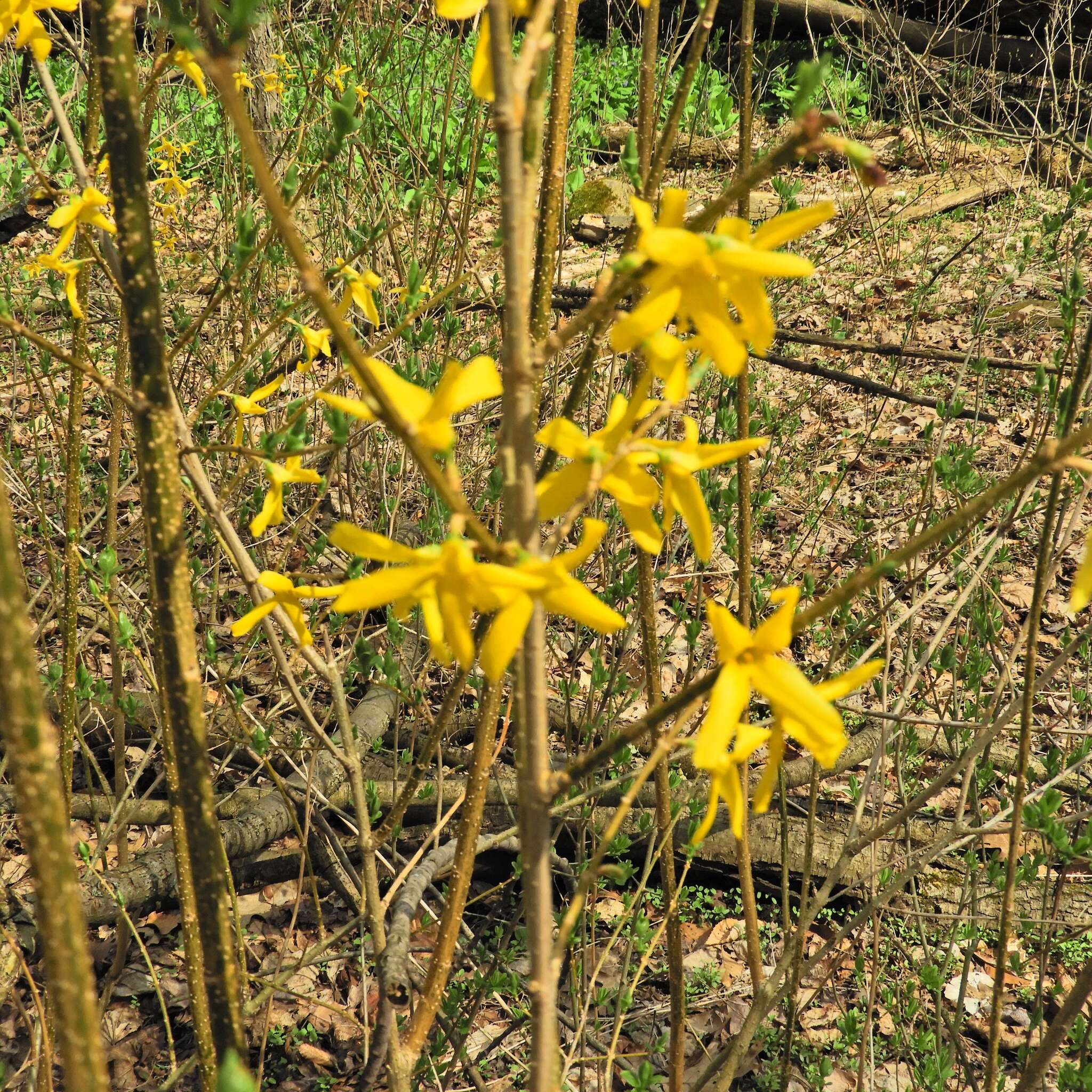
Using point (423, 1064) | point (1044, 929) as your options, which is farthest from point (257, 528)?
point (1044, 929)

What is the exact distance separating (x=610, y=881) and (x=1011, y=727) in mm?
1245

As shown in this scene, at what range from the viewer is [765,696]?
700 mm

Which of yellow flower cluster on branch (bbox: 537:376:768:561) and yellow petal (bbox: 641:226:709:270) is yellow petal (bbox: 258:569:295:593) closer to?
yellow flower cluster on branch (bbox: 537:376:768:561)

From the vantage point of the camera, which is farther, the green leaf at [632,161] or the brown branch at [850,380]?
the brown branch at [850,380]

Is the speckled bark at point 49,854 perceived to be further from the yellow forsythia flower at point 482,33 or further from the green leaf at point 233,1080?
the yellow forsythia flower at point 482,33

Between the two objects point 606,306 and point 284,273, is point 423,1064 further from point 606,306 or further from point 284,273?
point 284,273

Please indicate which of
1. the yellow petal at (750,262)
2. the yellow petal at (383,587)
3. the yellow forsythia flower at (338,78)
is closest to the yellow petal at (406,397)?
the yellow petal at (383,587)

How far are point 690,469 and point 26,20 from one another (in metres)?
1.00

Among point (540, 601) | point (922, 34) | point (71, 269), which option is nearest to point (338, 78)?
point (71, 269)

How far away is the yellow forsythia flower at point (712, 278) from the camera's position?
62 centimetres

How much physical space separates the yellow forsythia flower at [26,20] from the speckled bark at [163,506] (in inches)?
15.8

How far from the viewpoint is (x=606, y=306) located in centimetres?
64

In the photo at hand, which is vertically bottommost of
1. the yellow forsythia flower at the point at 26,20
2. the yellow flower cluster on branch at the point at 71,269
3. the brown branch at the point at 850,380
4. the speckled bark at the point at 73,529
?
the brown branch at the point at 850,380

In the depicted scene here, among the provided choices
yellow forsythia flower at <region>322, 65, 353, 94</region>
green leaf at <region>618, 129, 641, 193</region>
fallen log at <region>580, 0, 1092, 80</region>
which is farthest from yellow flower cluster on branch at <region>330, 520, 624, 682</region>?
fallen log at <region>580, 0, 1092, 80</region>
